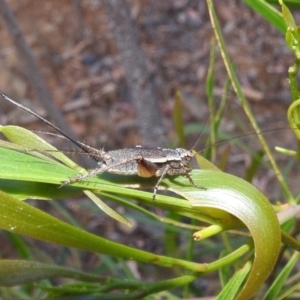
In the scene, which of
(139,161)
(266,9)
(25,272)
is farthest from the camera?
(139,161)

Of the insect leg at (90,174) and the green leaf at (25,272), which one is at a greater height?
the insect leg at (90,174)

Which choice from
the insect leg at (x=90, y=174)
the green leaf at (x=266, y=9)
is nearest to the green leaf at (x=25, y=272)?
the insect leg at (x=90, y=174)

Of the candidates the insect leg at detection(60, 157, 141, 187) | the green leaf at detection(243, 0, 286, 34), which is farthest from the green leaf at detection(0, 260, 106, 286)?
the green leaf at detection(243, 0, 286, 34)

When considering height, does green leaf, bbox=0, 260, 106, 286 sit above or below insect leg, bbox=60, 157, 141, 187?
below

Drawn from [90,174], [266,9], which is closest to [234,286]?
[90,174]

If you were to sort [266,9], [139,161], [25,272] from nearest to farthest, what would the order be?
[25,272] → [266,9] → [139,161]

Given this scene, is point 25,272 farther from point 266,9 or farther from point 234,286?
point 266,9

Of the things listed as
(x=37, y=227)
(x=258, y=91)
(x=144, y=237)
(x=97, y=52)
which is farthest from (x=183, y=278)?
(x=97, y=52)

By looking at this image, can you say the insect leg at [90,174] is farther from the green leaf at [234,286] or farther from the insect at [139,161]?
the green leaf at [234,286]

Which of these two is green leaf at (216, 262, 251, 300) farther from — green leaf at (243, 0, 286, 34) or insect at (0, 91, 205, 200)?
green leaf at (243, 0, 286, 34)
